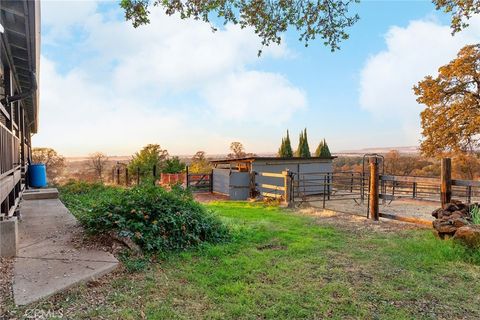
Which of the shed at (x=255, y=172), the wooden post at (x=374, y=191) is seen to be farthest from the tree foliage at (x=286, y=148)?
the wooden post at (x=374, y=191)

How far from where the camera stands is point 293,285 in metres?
3.21

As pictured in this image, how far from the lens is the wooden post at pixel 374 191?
7836 mm

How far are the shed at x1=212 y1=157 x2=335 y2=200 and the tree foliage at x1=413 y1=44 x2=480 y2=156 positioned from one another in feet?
18.5

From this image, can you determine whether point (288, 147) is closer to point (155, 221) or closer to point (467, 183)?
point (467, 183)

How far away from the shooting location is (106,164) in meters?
24.1

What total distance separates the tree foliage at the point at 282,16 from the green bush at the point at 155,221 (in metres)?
2.65

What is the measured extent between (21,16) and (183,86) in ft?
23.9

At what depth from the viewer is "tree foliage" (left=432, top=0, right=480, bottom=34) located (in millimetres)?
4320

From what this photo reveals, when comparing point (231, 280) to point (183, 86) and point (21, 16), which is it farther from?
point (183, 86)

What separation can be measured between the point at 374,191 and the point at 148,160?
16454mm

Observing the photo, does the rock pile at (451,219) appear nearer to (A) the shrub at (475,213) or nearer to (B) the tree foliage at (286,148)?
(A) the shrub at (475,213)

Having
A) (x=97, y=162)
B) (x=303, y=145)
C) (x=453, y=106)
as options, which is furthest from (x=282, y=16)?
(x=303, y=145)

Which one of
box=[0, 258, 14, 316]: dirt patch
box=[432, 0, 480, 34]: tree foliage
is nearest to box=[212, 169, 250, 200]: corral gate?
box=[432, 0, 480, 34]: tree foliage

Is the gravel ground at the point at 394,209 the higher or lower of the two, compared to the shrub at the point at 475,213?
lower
